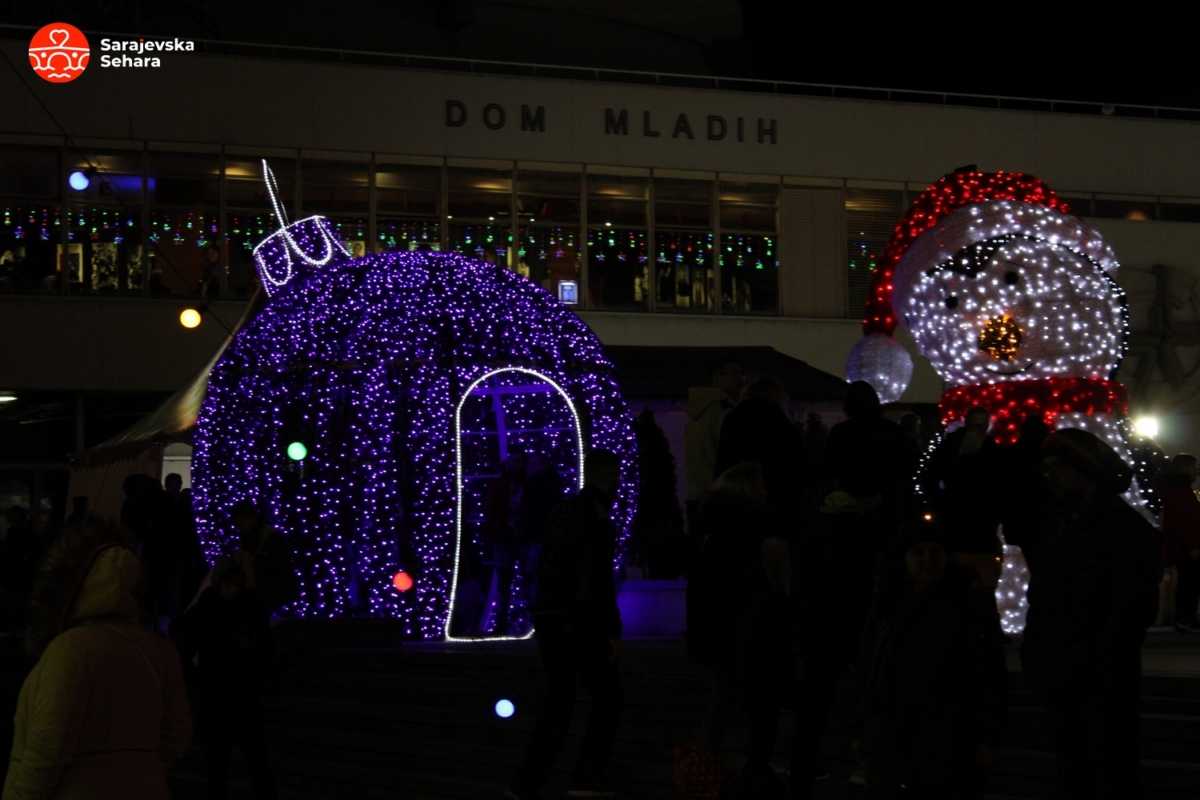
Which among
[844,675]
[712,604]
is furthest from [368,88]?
[712,604]

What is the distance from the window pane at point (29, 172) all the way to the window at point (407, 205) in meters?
5.01

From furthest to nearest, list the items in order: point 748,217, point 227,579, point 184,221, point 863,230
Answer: point 863,230 < point 748,217 < point 184,221 < point 227,579

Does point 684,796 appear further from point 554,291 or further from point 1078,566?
point 554,291

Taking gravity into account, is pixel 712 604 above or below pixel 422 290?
below

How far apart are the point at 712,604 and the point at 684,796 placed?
3.10 ft

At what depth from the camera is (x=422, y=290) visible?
1617 centimetres

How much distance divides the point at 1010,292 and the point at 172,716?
915cm

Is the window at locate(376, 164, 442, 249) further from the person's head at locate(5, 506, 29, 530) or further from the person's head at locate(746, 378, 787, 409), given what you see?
the person's head at locate(746, 378, 787, 409)

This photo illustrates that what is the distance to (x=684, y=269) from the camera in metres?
32.6

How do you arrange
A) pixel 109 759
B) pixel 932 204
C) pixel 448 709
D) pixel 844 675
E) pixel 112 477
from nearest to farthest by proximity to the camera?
1. pixel 109 759
2. pixel 844 675
3. pixel 448 709
4. pixel 932 204
5. pixel 112 477

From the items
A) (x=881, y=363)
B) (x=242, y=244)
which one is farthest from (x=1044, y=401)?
(x=242, y=244)

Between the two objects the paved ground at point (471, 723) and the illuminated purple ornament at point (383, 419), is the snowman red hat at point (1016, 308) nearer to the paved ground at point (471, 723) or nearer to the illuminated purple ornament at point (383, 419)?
Answer: the paved ground at point (471, 723)

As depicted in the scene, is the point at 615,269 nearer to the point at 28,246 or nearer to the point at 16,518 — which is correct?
the point at 28,246

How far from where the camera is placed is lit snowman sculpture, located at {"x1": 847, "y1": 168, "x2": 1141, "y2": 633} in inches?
531
